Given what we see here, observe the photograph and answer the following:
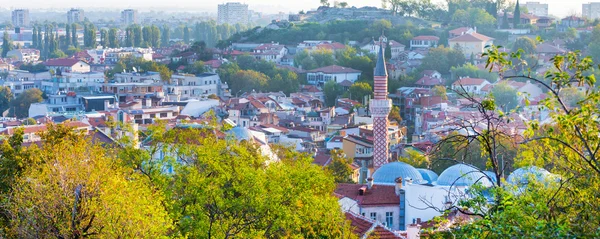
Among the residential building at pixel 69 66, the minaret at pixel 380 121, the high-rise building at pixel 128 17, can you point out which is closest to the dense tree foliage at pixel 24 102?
the residential building at pixel 69 66

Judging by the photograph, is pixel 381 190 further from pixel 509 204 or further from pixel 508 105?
pixel 508 105

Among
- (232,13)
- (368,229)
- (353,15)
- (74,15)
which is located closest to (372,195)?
(368,229)

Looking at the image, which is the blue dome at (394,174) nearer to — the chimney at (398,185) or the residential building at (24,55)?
the chimney at (398,185)

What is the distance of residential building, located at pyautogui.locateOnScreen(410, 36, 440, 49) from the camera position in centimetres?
5500

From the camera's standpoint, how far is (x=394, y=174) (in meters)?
18.1

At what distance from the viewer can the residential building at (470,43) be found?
170 feet

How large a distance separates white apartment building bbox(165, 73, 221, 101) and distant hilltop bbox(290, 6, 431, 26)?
19.4 m

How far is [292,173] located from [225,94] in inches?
1296

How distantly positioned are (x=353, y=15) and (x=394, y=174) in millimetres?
50410

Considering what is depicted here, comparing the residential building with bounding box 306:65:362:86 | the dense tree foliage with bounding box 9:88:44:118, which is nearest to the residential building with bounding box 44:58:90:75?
the dense tree foliage with bounding box 9:88:44:118

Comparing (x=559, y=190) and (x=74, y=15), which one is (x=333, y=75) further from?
(x=74, y=15)

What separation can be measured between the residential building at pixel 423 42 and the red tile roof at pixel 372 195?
3835cm

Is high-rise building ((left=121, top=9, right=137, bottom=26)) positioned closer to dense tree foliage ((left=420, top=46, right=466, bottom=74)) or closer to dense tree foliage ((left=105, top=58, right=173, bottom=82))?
dense tree foliage ((left=105, top=58, right=173, bottom=82))

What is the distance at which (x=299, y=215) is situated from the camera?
10938mm
